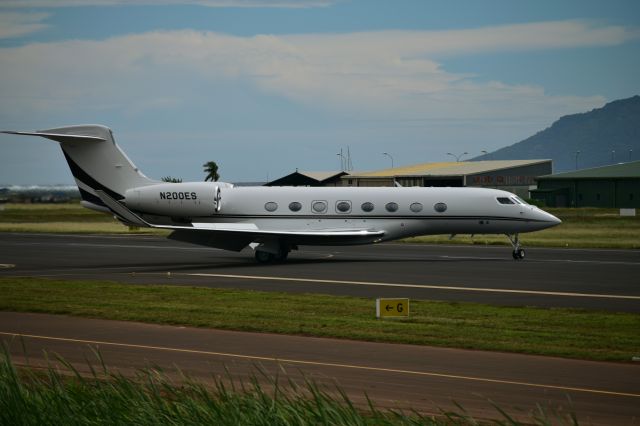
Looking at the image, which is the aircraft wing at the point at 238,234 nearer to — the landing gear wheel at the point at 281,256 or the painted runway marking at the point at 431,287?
the landing gear wheel at the point at 281,256

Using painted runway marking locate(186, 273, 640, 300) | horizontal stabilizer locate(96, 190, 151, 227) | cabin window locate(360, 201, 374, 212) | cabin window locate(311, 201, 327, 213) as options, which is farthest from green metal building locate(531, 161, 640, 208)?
painted runway marking locate(186, 273, 640, 300)

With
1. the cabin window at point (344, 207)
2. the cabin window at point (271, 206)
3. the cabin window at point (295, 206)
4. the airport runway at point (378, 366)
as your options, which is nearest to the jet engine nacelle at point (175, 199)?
the cabin window at point (271, 206)

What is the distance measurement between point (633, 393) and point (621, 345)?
14.3 feet

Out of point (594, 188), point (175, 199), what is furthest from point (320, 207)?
point (594, 188)

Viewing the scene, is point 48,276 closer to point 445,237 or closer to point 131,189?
point 131,189

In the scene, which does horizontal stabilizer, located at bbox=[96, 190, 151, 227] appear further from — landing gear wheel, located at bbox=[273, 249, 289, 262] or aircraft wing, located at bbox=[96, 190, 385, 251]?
landing gear wheel, located at bbox=[273, 249, 289, 262]

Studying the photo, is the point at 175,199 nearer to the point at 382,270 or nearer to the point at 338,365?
→ the point at 382,270

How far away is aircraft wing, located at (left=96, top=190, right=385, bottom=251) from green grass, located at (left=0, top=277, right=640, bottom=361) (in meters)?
7.66

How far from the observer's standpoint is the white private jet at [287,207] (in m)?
37.7

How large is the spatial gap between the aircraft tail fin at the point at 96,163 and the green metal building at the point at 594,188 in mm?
78121

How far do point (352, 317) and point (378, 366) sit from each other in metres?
5.82

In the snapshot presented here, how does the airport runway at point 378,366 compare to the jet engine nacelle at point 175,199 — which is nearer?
the airport runway at point 378,366

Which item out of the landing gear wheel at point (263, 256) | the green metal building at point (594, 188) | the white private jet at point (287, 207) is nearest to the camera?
the landing gear wheel at point (263, 256)

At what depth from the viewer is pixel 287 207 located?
127 feet
